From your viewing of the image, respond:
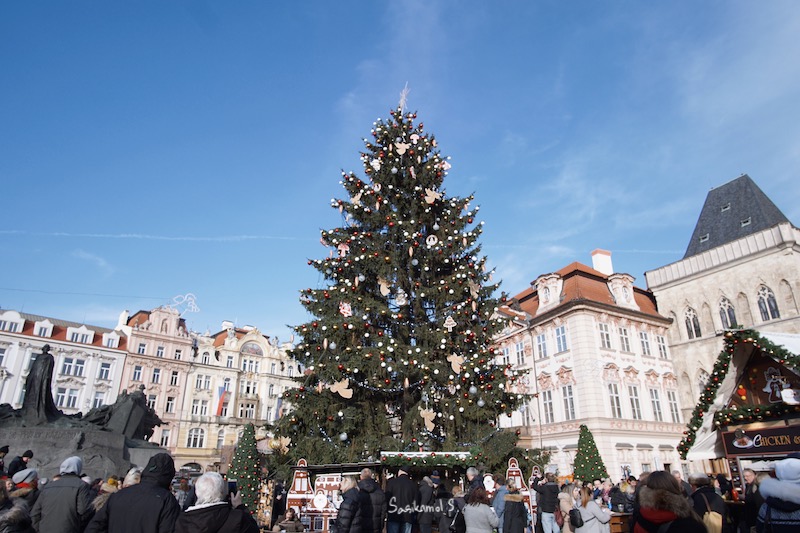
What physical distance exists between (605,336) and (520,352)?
19.1ft

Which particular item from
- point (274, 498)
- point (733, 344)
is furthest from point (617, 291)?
point (274, 498)

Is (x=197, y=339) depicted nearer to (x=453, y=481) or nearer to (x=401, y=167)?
(x=401, y=167)

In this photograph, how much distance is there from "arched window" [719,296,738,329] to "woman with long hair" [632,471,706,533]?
31759mm

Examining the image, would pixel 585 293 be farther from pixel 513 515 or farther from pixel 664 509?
pixel 664 509

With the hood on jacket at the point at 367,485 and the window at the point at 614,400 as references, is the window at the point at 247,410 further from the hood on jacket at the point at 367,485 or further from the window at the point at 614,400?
the hood on jacket at the point at 367,485

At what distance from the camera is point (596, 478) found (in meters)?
21.9

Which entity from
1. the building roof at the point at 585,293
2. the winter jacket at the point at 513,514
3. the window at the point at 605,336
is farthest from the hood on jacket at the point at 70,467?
the window at the point at 605,336

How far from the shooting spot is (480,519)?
22.2ft

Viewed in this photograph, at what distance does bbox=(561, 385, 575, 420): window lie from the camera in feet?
95.2

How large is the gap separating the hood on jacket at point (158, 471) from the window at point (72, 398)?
4786cm

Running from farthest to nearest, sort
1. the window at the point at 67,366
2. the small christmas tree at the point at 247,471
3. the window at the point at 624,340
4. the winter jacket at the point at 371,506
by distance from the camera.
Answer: the window at the point at 67,366 < the window at the point at 624,340 < the small christmas tree at the point at 247,471 < the winter jacket at the point at 371,506

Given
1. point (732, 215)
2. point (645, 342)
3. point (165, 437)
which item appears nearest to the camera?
point (645, 342)

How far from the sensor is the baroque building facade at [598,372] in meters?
28.1

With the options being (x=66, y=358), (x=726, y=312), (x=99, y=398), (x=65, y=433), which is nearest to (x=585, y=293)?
(x=726, y=312)
